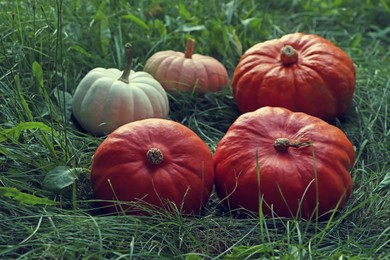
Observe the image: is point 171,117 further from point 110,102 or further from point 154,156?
point 154,156

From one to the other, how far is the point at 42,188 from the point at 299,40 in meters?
1.58

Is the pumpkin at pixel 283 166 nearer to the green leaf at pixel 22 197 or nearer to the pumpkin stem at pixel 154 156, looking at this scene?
the pumpkin stem at pixel 154 156

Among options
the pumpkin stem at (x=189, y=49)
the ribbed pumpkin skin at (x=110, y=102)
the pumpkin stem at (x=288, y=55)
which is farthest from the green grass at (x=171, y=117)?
the pumpkin stem at (x=288, y=55)

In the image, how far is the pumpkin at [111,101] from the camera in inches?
136

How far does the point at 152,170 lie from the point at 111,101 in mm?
745

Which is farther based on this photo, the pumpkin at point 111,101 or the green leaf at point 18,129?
the pumpkin at point 111,101

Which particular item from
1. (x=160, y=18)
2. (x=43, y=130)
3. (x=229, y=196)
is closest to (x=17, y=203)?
(x=43, y=130)

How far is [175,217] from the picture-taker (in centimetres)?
275

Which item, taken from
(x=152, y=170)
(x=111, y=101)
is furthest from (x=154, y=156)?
(x=111, y=101)

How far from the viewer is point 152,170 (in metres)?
2.79

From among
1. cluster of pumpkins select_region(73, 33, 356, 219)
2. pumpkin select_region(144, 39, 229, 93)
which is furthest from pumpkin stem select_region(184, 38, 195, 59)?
cluster of pumpkins select_region(73, 33, 356, 219)

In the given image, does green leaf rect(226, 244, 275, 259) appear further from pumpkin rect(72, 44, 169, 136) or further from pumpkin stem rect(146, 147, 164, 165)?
pumpkin rect(72, 44, 169, 136)

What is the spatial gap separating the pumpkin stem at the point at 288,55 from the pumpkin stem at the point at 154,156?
110cm

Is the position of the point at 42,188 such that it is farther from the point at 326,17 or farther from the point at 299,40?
the point at 326,17
